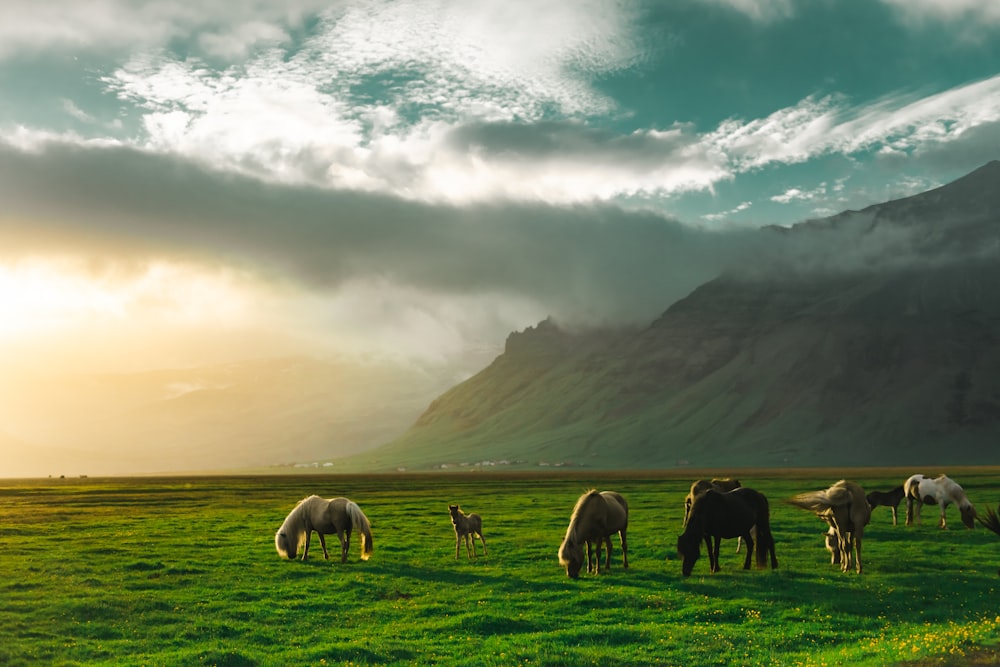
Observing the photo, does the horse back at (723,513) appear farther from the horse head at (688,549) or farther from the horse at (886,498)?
the horse at (886,498)

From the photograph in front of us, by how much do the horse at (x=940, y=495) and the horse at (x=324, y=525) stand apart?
1197 inches

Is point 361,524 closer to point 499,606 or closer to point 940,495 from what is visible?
point 499,606

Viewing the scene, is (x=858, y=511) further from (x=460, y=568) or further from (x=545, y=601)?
(x=460, y=568)

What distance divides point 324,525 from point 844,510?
20.5m

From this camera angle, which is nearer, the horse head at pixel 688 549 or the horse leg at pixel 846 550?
the horse head at pixel 688 549

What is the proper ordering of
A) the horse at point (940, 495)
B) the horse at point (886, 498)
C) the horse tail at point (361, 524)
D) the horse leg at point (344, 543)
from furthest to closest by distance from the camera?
the horse at point (886, 498) < the horse at point (940, 495) < the horse tail at point (361, 524) < the horse leg at point (344, 543)

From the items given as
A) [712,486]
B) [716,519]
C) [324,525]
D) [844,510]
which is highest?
[712,486]

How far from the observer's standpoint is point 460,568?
104 ft

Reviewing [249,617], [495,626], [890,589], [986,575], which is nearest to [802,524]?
[986,575]

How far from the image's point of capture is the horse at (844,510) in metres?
28.6

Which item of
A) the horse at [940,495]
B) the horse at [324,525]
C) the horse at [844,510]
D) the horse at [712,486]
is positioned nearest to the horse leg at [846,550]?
the horse at [844,510]

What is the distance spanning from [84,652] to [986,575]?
2894 cm

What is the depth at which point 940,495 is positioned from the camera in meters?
44.1

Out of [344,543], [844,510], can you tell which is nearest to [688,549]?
[844,510]
